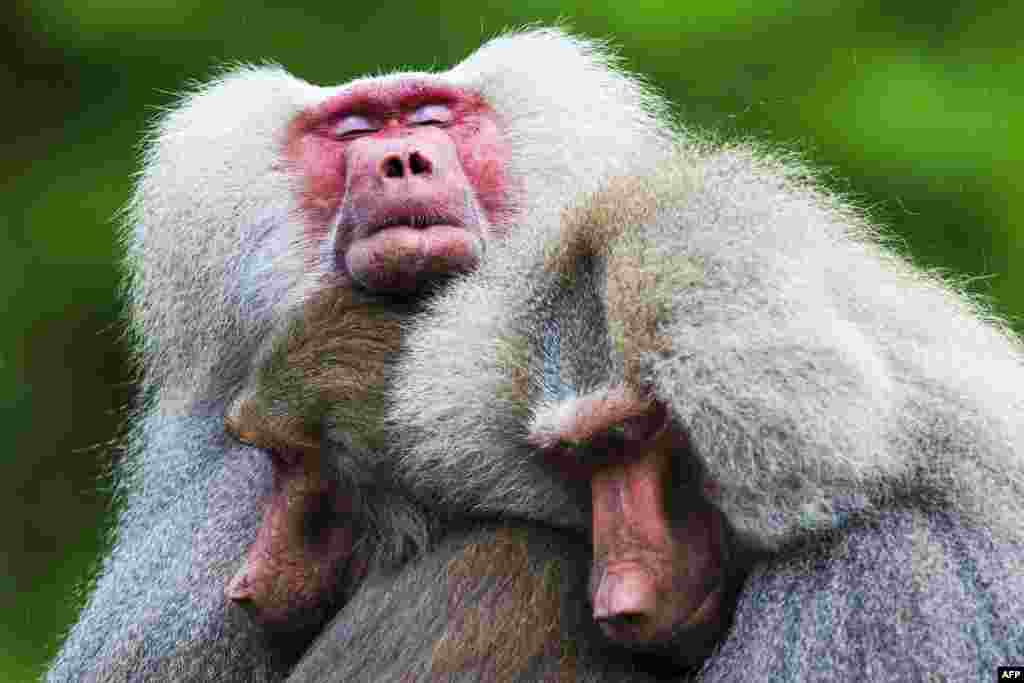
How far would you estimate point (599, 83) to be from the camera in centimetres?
395

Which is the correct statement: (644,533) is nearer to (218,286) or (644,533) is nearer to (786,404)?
(786,404)

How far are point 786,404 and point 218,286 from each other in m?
1.65

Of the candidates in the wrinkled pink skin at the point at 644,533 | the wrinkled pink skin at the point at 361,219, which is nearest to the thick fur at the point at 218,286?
the wrinkled pink skin at the point at 361,219

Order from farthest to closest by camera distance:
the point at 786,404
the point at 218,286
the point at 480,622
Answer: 1. the point at 218,286
2. the point at 480,622
3. the point at 786,404

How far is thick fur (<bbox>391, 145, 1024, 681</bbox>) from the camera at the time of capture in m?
2.27

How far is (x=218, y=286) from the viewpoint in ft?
11.7

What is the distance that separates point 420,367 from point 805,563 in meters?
0.74

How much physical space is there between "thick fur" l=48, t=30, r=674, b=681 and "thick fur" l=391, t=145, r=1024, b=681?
0.39m

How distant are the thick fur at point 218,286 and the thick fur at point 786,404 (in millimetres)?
389

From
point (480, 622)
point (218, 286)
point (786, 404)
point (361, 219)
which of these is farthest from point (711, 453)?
point (218, 286)

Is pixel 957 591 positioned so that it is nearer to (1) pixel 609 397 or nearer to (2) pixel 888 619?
(2) pixel 888 619

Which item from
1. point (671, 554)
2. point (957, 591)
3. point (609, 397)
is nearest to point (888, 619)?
point (957, 591)

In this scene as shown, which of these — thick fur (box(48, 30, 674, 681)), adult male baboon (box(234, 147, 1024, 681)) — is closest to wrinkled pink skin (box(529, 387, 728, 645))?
adult male baboon (box(234, 147, 1024, 681))

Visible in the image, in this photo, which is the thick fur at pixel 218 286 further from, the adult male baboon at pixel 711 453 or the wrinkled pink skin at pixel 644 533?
the wrinkled pink skin at pixel 644 533
